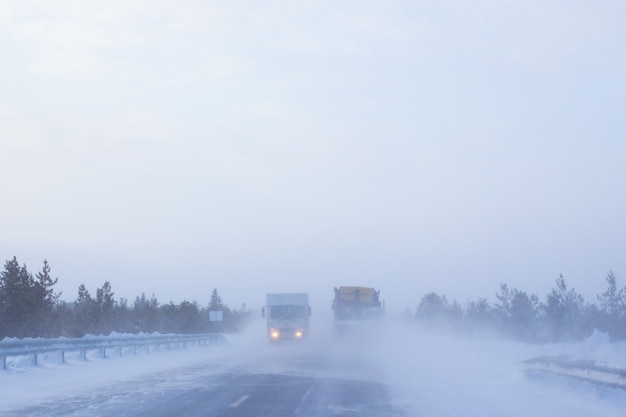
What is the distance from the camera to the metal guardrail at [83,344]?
80.4 ft

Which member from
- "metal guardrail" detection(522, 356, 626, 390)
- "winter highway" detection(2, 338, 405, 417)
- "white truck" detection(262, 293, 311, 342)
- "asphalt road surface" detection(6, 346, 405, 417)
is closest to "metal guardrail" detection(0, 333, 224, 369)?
"winter highway" detection(2, 338, 405, 417)

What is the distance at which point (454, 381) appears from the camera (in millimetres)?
Result: 24750

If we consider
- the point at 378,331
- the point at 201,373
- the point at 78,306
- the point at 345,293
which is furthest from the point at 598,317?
the point at 78,306

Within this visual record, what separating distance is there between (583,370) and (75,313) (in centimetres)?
4440

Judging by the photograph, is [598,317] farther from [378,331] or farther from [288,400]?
[288,400]

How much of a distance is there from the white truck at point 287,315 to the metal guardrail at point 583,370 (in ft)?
119

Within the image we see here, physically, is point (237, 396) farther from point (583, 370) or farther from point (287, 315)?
point (287, 315)

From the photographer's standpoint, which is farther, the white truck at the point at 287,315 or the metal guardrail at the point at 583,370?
the white truck at the point at 287,315

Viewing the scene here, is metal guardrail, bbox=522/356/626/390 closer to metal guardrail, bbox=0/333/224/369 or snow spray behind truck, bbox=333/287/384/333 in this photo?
metal guardrail, bbox=0/333/224/369

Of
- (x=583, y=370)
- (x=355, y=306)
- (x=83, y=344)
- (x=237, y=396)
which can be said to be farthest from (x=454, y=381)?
(x=355, y=306)

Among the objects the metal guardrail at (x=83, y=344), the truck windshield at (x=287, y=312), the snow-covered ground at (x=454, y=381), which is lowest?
the snow-covered ground at (x=454, y=381)

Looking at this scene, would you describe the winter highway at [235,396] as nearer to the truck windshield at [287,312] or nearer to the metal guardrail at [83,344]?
the metal guardrail at [83,344]

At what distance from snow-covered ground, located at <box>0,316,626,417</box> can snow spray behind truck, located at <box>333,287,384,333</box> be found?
19.3 m

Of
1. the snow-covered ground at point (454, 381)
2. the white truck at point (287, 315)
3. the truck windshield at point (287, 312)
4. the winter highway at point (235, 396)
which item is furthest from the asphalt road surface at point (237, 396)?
the truck windshield at point (287, 312)
